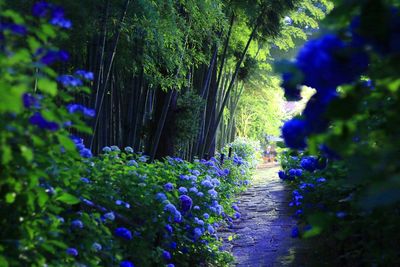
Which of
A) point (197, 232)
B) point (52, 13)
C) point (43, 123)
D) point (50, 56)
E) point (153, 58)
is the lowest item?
point (197, 232)

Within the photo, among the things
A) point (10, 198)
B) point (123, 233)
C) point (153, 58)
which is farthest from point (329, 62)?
point (153, 58)

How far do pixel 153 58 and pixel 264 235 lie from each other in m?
2.10

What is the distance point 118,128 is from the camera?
219 inches

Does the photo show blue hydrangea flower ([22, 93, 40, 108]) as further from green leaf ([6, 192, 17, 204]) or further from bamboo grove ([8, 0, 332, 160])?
bamboo grove ([8, 0, 332, 160])

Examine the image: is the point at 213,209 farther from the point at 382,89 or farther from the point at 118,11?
the point at 382,89

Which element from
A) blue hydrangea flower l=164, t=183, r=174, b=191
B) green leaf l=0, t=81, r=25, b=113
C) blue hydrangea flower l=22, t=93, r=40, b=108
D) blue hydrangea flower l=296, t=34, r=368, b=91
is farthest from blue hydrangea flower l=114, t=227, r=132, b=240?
blue hydrangea flower l=296, t=34, r=368, b=91

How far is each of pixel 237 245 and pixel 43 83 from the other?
343cm

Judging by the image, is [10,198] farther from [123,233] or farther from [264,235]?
[264,235]

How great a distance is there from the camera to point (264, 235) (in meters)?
4.77

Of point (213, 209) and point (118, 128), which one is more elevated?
point (118, 128)

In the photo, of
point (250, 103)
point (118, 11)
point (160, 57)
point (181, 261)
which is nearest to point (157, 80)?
point (160, 57)

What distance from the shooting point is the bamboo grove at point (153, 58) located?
413cm

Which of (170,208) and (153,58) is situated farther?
(153,58)

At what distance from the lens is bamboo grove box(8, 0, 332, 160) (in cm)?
413
